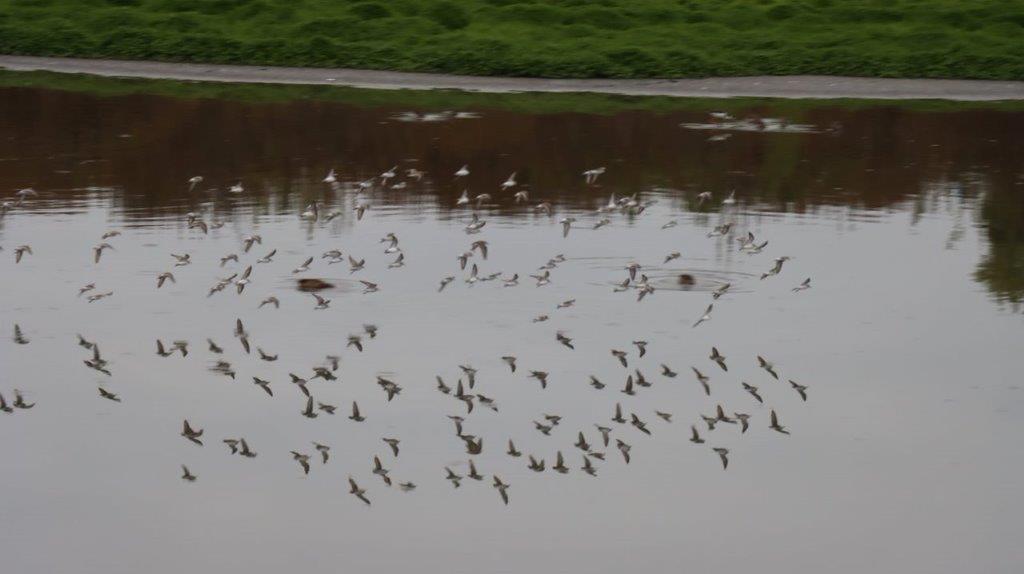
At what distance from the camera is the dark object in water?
13.9 m

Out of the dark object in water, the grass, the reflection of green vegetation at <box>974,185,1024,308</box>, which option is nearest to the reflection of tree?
the reflection of green vegetation at <box>974,185,1024,308</box>

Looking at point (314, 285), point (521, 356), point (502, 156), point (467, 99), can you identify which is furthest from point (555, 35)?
point (521, 356)

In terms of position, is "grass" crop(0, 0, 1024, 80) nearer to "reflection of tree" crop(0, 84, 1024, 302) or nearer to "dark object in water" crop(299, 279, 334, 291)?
"reflection of tree" crop(0, 84, 1024, 302)

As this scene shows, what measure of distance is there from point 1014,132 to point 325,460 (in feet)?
50.3

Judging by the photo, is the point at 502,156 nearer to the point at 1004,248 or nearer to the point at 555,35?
the point at 1004,248

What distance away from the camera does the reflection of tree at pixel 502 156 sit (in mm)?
17562

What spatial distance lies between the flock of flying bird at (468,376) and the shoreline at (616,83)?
1042 centimetres

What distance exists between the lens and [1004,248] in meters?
15.6

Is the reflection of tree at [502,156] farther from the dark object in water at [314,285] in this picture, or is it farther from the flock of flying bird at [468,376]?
the dark object in water at [314,285]

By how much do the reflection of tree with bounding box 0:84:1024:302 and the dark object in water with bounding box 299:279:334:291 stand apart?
103 inches

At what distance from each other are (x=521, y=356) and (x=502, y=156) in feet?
28.1

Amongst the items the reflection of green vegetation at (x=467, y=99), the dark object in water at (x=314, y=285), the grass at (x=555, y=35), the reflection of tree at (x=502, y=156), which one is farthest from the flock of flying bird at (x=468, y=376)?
the grass at (x=555, y=35)

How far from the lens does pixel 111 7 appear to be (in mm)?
31453

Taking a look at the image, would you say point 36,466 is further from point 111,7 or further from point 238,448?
point 111,7
